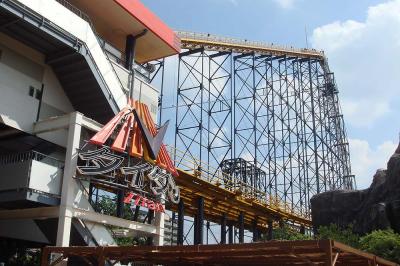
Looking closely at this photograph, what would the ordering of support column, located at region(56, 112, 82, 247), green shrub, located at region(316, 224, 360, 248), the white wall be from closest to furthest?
support column, located at region(56, 112, 82, 247), the white wall, green shrub, located at region(316, 224, 360, 248)

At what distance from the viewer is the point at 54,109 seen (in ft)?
66.5

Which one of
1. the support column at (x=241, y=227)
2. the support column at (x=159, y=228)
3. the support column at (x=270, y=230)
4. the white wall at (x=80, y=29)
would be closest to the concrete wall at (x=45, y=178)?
the white wall at (x=80, y=29)

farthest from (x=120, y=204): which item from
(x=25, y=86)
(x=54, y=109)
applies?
(x=25, y=86)

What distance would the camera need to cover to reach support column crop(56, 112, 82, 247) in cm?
1614

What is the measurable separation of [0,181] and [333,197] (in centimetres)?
2374

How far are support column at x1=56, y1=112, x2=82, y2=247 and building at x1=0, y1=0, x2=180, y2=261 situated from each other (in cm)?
3

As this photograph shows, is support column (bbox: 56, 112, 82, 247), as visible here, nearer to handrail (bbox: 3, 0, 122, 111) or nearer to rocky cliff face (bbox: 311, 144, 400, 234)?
handrail (bbox: 3, 0, 122, 111)

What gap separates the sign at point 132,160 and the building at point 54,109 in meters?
0.64

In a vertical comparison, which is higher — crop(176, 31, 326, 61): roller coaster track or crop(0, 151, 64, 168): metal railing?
crop(176, 31, 326, 61): roller coaster track

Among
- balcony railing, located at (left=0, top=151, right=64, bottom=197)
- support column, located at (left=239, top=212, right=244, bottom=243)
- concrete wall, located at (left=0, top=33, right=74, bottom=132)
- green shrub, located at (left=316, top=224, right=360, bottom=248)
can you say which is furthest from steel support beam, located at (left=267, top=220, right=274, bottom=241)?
balcony railing, located at (left=0, top=151, right=64, bottom=197)

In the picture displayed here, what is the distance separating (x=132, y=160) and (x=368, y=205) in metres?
18.0

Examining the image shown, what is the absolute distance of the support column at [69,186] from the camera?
1614 cm

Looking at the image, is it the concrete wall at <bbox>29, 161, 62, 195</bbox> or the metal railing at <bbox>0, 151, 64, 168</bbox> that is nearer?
the concrete wall at <bbox>29, 161, 62, 195</bbox>

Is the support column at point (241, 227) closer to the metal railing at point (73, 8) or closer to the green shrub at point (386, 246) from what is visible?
the green shrub at point (386, 246)
